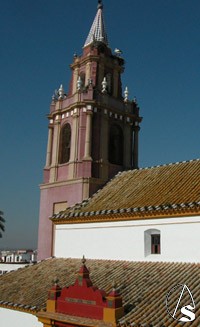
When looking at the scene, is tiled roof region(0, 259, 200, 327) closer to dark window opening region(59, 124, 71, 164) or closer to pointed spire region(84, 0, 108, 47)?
dark window opening region(59, 124, 71, 164)

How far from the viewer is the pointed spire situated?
2784 cm

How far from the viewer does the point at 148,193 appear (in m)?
18.5

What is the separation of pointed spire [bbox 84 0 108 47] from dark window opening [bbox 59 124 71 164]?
657 cm

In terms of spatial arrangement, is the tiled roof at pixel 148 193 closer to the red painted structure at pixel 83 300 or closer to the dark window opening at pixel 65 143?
the dark window opening at pixel 65 143

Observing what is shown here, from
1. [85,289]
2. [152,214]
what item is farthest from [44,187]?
[85,289]

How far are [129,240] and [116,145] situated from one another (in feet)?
32.6

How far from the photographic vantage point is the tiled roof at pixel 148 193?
16.4 meters

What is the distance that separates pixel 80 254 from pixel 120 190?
3.91m

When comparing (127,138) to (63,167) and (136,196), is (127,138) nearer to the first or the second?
(63,167)

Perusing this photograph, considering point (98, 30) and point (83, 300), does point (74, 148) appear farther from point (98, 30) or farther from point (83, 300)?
point (83, 300)

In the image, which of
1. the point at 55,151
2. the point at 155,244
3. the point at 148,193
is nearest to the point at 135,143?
the point at 55,151

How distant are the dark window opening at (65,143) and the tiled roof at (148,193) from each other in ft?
13.0

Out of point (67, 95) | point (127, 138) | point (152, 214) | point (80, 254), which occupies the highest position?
point (67, 95)

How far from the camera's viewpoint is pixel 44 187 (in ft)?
82.5
